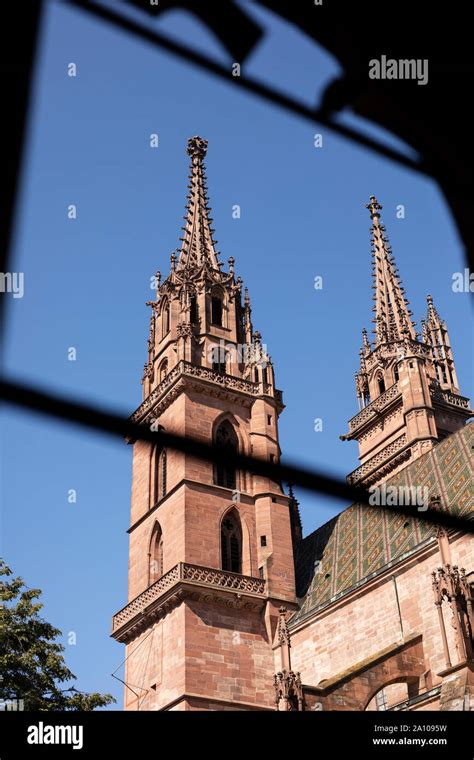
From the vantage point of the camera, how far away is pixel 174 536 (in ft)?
95.0

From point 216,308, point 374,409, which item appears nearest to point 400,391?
point 374,409

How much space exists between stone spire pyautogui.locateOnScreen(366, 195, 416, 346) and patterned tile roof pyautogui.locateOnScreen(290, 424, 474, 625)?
12.3 metres

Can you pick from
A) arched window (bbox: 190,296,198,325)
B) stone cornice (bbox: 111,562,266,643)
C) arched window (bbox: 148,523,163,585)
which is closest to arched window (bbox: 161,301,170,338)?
arched window (bbox: 190,296,198,325)

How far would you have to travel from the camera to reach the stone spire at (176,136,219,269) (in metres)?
38.6

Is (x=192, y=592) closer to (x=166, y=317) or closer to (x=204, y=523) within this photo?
(x=204, y=523)

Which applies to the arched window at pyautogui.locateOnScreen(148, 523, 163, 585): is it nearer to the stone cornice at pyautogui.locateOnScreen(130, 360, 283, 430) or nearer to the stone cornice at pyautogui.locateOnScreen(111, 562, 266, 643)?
the stone cornice at pyautogui.locateOnScreen(111, 562, 266, 643)

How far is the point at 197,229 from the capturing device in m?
40.5

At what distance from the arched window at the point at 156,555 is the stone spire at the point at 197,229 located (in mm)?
12162
